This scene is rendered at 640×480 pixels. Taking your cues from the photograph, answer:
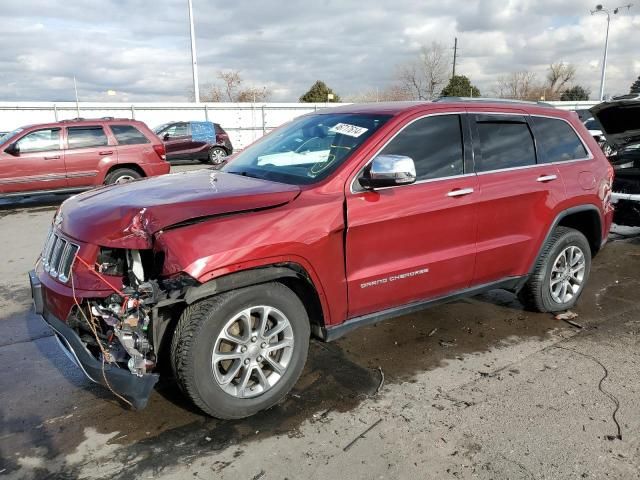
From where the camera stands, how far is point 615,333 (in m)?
4.48

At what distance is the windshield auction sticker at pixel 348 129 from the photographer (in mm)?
3651

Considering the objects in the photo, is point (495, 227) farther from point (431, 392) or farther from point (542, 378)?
point (431, 392)

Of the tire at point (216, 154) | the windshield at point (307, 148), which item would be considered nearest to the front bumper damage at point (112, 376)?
the windshield at point (307, 148)

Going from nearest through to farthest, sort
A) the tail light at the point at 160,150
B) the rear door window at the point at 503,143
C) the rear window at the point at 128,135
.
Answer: the rear door window at the point at 503,143 < the rear window at the point at 128,135 < the tail light at the point at 160,150

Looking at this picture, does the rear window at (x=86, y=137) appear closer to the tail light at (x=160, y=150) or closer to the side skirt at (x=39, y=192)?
the side skirt at (x=39, y=192)

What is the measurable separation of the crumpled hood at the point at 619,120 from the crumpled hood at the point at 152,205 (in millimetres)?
5460

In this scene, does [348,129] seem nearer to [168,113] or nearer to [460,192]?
[460,192]

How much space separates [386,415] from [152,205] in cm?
188

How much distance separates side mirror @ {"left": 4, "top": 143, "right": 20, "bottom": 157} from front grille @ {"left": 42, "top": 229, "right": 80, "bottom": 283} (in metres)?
8.78

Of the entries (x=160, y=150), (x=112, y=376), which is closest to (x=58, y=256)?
(x=112, y=376)

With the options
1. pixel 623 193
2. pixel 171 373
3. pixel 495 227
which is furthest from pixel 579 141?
pixel 171 373

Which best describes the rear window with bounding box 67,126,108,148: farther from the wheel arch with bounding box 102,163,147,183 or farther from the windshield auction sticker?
the windshield auction sticker

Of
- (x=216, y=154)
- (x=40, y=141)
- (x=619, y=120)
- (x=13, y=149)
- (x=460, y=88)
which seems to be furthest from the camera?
(x=460, y=88)

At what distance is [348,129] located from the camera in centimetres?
376
